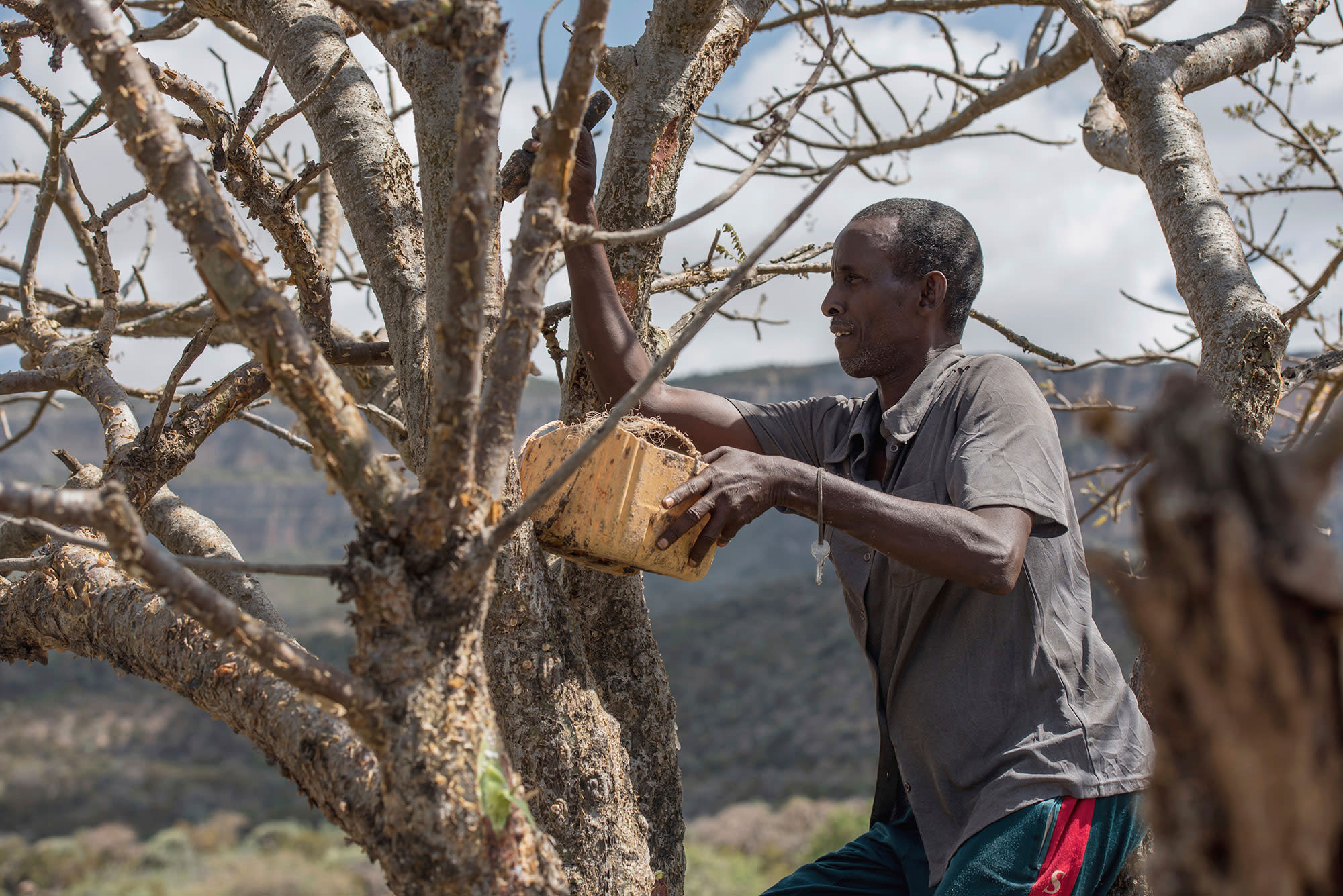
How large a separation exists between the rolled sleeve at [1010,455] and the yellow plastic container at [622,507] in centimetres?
49

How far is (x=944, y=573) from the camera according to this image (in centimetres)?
168

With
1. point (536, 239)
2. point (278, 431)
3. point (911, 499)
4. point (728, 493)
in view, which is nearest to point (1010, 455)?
point (911, 499)

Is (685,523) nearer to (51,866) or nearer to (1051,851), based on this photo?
(1051,851)

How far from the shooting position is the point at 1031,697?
185cm

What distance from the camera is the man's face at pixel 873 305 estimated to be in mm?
2289

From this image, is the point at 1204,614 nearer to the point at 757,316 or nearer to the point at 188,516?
the point at 188,516

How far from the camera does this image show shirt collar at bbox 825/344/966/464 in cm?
211

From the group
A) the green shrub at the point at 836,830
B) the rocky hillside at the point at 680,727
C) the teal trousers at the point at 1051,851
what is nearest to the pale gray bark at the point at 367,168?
the teal trousers at the point at 1051,851

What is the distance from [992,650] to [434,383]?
1229 mm

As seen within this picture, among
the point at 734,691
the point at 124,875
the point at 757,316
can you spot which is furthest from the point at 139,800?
the point at 757,316

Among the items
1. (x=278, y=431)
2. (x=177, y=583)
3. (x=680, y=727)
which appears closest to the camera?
(x=177, y=583)

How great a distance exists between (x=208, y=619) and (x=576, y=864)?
2.98ft

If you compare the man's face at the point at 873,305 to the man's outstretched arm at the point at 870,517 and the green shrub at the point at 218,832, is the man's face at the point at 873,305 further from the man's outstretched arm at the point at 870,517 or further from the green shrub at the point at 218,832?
the green shrub at the point at 218,832

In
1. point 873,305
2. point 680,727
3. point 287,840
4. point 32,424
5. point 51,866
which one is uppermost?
point 873,305
